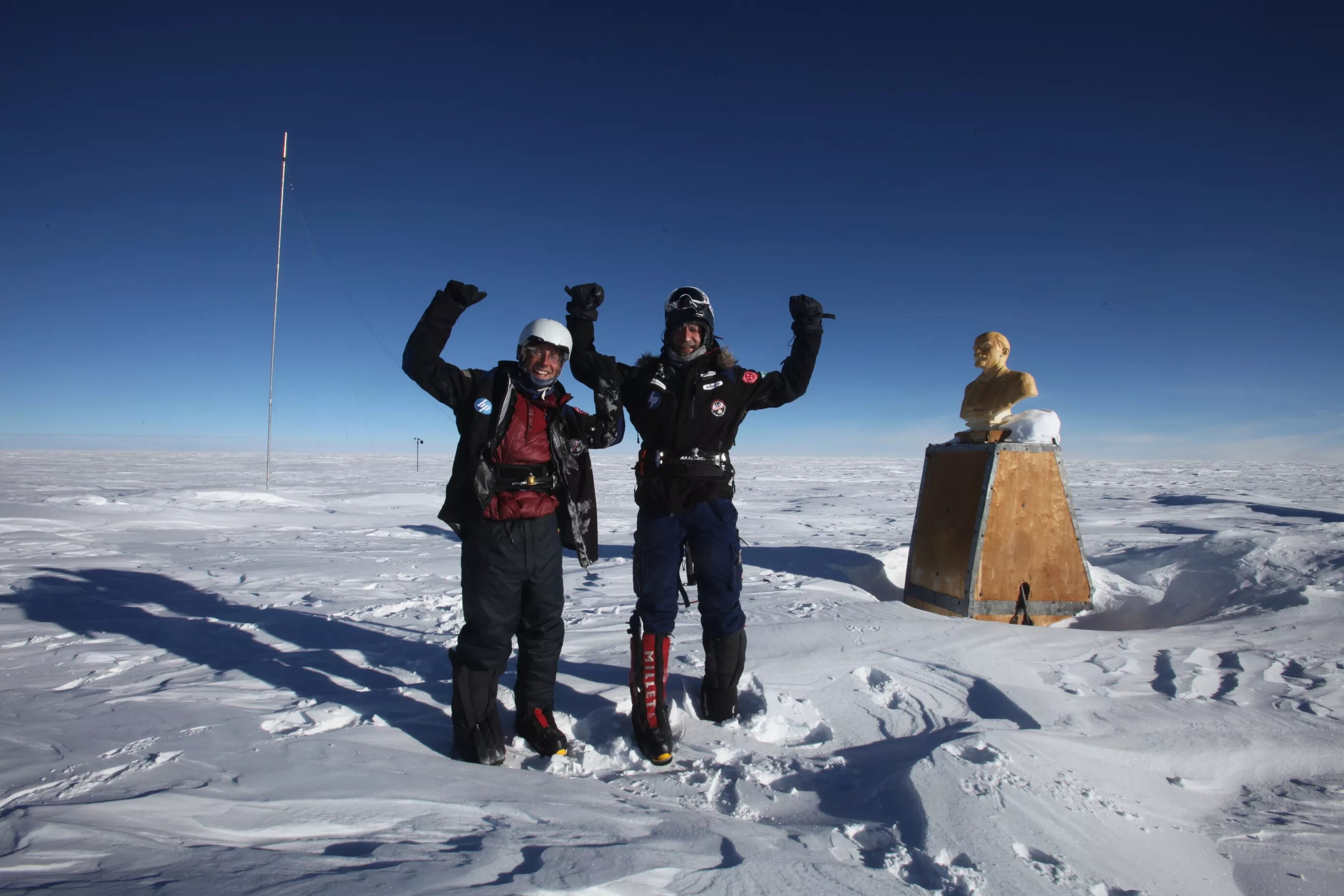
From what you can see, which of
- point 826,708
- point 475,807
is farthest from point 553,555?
point 826,708

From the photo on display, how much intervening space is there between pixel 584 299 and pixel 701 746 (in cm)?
185

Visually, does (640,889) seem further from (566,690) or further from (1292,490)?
(1292,490)

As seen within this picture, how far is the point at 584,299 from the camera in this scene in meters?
2.65

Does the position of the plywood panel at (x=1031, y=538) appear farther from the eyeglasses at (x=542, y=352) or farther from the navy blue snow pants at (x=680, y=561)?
the eyeglasses at (x=542, y=352)

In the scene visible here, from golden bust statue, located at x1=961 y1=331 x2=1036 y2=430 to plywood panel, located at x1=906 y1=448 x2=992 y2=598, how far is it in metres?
0.28

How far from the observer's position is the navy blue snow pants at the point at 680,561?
A: 257 centimetres

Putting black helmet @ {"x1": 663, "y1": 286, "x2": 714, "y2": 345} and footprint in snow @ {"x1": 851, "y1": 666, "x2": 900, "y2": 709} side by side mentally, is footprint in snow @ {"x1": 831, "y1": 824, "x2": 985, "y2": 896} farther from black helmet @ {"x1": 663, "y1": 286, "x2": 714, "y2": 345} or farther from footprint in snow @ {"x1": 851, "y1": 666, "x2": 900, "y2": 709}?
black helmet @ {"x1": 663, "y1": 286, "x2": 714, "y2": 345}

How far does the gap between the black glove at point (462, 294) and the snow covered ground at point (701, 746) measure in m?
1.61

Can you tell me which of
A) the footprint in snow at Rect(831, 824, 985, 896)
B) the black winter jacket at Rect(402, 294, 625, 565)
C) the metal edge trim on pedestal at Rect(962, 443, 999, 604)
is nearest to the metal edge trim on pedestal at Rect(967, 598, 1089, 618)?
the metal edge trim on pedestal at Rect(962, 443, 999, 604)

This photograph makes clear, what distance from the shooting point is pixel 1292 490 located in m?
17.6

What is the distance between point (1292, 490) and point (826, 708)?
72.6 feet

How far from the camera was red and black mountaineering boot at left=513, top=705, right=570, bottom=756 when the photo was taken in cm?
238

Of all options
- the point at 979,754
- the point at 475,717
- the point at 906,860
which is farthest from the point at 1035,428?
the point at 475,717

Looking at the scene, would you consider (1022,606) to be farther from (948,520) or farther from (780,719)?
(780,719)
